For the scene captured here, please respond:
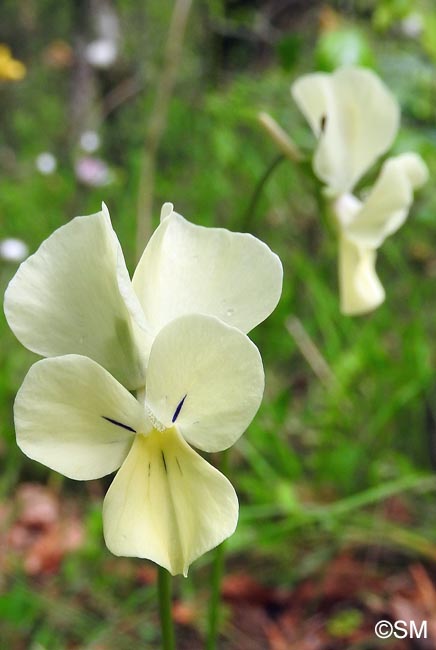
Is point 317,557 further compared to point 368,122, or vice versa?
point 317,557

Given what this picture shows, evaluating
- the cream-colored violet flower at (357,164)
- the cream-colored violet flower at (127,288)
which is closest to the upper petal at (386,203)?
the cream-colored violet flower at (357,164)

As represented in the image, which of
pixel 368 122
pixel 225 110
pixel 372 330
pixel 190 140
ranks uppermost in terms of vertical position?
pixel 368 122

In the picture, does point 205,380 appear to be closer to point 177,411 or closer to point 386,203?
point 177,411

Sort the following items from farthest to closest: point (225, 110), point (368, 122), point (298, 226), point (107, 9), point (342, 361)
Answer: point (107, 9), point (298, 226), point (225, 110), point (342, 361), point (368, 122)

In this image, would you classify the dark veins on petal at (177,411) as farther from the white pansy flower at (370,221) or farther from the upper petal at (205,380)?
the white pansy flower at (370,221)

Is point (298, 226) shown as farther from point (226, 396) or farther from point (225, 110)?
point (226, 396)

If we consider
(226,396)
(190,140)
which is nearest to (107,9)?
(190,140)
